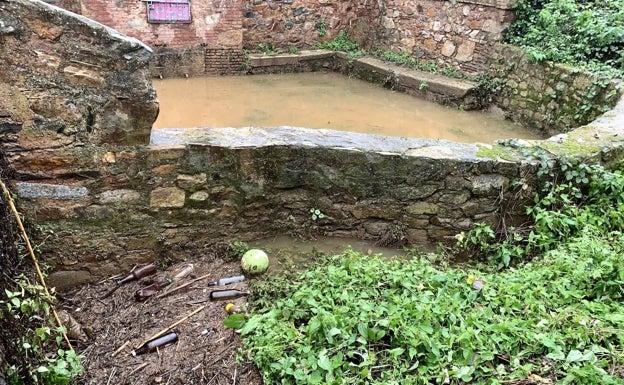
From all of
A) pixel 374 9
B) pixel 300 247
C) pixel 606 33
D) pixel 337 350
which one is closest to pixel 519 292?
pixel 337 350

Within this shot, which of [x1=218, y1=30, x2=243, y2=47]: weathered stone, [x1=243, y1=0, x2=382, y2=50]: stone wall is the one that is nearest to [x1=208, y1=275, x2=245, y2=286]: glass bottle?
[x1=218, y1=30, x2=243, y2=47]: weathered stone

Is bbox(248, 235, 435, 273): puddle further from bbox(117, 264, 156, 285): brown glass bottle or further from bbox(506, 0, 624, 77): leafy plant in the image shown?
bbox(506, 0, 624, 77): leafy plant

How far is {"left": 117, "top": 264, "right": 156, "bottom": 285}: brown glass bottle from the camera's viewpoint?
10.5 ft

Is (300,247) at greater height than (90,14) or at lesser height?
lesser

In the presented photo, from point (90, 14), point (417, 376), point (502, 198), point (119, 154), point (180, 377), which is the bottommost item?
point (180, 377)

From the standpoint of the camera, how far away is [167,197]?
317 centimetres

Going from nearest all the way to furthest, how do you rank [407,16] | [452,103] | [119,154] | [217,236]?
[119,154], [217,236], [452,103], [407,16]

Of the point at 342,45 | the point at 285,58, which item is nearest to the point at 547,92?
the point at 342,45

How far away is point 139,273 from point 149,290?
218 millimetres

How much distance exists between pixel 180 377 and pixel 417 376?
1.13m

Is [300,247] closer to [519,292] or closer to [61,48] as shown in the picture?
[519,292]

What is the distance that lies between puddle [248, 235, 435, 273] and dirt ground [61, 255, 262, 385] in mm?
271

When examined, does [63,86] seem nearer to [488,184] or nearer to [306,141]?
[306,141]

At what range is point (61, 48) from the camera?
8.75 feet
